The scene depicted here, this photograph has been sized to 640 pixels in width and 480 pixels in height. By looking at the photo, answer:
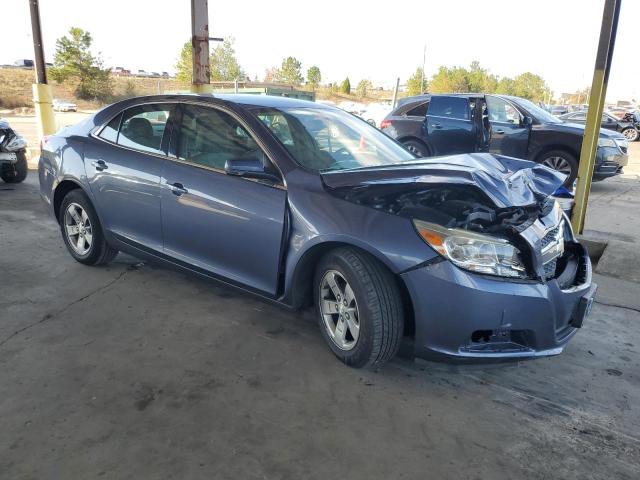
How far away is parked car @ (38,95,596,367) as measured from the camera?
104 inches

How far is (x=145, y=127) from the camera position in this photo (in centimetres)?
412

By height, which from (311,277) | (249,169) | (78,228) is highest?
(249,169)

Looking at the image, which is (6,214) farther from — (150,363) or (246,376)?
(246,376)

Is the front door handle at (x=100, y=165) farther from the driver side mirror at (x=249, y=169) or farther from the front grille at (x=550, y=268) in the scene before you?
the front grille at (x=550, y=268)

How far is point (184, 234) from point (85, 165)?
4.43 feet

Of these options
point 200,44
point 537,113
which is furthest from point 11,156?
point 537,113

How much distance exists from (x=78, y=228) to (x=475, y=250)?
3607 mm

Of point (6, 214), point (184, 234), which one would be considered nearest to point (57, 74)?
point (6, 214)

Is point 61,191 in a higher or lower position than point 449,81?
lower

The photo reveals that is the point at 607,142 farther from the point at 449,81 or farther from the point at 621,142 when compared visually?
the point at 449,81

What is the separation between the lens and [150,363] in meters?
3.11

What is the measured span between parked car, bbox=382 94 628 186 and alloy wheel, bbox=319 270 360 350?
255 inches

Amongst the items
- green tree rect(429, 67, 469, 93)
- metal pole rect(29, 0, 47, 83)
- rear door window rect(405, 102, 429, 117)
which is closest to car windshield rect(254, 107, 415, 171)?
rear door window rect(405, 102, 429, 117)

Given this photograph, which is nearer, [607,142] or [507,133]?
[507,133]
